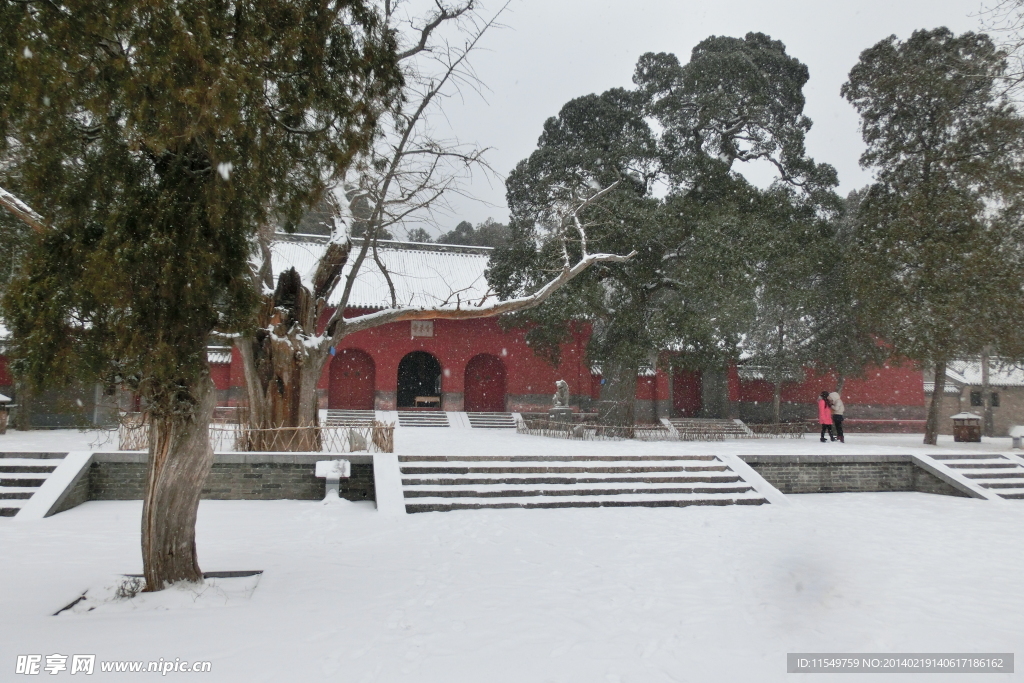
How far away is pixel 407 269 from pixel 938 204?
15.2 metres

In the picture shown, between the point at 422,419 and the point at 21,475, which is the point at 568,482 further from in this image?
the point at 422,419

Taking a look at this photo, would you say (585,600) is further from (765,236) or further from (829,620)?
(765,236)

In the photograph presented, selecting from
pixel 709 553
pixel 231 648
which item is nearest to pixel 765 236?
pixel 709 553

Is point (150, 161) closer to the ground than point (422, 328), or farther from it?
closer to the ground

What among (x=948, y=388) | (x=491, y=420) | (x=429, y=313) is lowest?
(x=491, y=420)

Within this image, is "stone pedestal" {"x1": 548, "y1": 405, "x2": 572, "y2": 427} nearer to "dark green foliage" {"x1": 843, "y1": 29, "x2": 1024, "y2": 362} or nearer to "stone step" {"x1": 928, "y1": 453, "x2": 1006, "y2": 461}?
"dark green foliage" {"x1": 843, "y1": 29, "x2": 1024, "y2": 362}

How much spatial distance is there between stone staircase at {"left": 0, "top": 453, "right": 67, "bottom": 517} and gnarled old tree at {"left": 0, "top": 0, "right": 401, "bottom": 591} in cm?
459

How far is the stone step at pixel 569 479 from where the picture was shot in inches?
355

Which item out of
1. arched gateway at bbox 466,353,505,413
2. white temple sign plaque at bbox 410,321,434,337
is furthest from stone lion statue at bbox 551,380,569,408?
white temple sign plaque at bbox 410,321,434,337

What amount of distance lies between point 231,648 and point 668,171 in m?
15.0

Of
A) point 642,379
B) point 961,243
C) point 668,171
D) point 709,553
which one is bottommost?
point 709,553

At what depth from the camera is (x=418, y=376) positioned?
22656 millimetres

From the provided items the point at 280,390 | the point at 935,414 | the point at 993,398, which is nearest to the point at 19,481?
the point at 280,390

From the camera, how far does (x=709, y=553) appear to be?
21.2 feet
